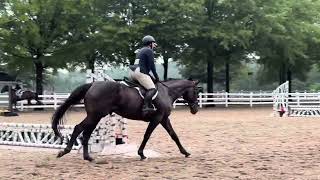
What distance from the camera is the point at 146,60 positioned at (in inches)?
397

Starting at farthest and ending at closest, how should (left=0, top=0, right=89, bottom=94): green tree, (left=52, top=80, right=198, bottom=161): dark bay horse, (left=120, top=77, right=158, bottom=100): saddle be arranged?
(left=0, top=0, right=89, bottom=94): green tree < (left=120, top=77, right=158, bottom=100): saddle < (left=52, top=80, right=198, bottom=161): dark bay horse

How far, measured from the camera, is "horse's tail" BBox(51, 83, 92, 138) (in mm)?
10070

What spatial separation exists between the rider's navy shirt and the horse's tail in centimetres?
107

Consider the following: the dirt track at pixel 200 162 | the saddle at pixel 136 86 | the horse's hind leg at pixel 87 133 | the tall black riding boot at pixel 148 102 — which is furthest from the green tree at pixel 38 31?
the tall black riding boot at pixel 148 102

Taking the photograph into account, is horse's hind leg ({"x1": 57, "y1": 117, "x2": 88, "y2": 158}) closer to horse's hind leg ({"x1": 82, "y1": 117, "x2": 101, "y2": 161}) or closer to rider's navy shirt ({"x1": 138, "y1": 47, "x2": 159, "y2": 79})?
horse's hind leg ({"x1": 82, "y1": 117, "x2": 101, "y2": 161})

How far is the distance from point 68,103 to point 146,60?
1731 mm

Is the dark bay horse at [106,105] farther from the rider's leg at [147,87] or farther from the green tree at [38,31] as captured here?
the green tree at [38,31]

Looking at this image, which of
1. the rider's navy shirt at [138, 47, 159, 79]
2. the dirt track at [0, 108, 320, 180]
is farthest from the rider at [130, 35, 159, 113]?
the dirt track at [0, 108, 320, 180]

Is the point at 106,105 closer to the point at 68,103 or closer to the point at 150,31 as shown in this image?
the point at 68,103

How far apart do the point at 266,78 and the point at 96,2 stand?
2775cm

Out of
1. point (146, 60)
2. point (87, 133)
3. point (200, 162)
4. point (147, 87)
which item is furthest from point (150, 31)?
point (200, 162)

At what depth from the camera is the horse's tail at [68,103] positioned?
10070 mm

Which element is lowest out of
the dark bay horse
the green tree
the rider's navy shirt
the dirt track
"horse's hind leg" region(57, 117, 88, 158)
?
the dirt track

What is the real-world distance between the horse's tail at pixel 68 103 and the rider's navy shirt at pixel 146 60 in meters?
1.07
